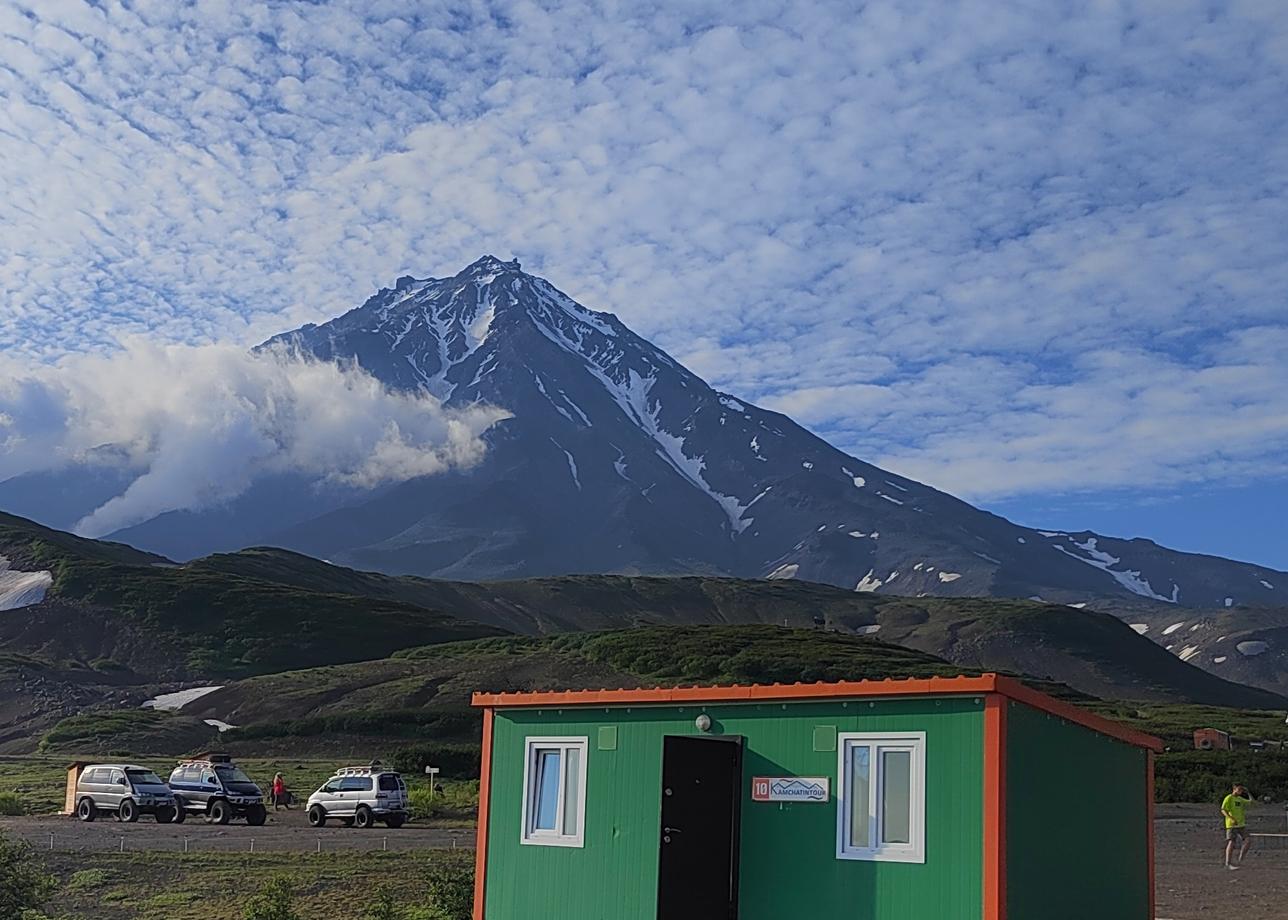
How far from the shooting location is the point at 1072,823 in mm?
14875

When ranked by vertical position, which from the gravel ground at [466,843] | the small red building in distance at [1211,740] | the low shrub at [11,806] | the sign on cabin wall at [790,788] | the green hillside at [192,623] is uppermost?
the green hillside at [192,623]

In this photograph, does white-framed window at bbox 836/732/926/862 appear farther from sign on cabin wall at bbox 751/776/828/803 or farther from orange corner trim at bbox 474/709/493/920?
orange corner trim at bbox 474/709/493/920

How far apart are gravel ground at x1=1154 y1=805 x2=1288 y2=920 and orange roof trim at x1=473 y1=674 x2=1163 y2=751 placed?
195 inches

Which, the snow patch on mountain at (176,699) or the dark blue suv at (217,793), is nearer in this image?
the dark blue suv at (217,793)

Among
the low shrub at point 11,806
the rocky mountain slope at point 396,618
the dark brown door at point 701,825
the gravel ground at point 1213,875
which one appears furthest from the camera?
the rocky mountain slope at point 396,618

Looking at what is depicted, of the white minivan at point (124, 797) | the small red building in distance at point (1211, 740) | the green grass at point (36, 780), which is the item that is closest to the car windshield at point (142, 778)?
the white minivan at point (124, 797)

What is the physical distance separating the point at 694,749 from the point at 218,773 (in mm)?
26912

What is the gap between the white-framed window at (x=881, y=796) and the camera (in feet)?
43.7

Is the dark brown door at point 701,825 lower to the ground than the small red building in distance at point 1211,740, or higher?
lower

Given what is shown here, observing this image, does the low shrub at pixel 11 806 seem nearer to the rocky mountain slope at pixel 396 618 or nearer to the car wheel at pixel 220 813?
the car wheel at pixel 220 813

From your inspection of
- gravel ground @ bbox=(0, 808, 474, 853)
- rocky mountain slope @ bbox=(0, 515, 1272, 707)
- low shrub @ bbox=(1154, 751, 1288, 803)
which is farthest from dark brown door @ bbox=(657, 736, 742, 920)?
rocky mountain slope @ bbox=(0, 515, 1272, 707)

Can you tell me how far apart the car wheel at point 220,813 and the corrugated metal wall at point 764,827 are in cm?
2311

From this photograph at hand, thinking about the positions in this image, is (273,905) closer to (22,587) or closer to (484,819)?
Answer: (484,819)

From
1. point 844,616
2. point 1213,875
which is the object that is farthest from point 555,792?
point 844,616
